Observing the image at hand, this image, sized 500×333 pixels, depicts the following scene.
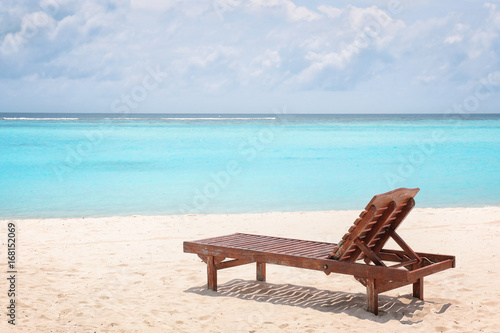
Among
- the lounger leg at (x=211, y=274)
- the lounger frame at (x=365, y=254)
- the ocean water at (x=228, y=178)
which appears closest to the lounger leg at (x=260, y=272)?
the lounger frame at (x=365, y=254)

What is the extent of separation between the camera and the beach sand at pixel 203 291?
5.03 metres

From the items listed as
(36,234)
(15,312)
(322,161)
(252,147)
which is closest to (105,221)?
(36,234)

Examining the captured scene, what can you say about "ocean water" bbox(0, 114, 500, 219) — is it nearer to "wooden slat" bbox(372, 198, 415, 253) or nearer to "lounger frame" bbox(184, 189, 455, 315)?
"lounger frame" bbox(184, 189, 455, 315)

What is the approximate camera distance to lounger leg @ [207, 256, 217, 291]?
610cm

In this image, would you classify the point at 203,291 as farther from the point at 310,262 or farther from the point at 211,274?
the point at 310,262

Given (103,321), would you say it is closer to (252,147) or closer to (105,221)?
(105,221)

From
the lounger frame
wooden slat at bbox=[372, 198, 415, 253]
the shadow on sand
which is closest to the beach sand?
the shadow on sand

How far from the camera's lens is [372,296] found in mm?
5211

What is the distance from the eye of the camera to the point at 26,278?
6484mm

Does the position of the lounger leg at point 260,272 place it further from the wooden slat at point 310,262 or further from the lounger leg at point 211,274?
the wooden slat at point 310,262

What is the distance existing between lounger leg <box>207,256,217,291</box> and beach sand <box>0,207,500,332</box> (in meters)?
0.12

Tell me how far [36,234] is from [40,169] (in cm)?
1797

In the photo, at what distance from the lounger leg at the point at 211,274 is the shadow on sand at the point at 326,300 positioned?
0.24ft

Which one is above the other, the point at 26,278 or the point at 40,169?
the point at 40,169
